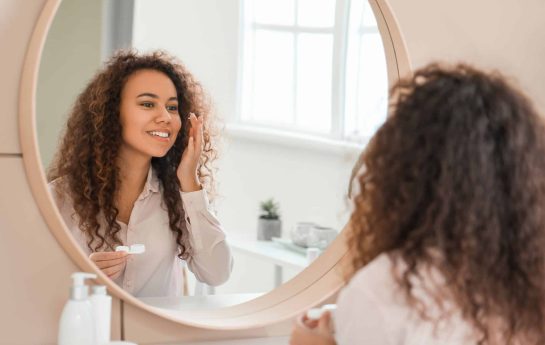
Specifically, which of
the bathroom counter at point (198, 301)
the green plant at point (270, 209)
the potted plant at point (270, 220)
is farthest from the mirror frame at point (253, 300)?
the green plant at point (270, 209)

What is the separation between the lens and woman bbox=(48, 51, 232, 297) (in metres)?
1.21

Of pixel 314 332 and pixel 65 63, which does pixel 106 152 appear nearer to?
pixel 65 63

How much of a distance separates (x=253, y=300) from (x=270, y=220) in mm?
492

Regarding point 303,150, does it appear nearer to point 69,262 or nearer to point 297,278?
point 297,278

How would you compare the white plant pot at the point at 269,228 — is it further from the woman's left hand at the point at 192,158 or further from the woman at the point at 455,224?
the woman at the point at 455,224

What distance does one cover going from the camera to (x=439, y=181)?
0.86m

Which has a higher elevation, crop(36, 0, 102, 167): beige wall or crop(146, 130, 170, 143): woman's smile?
crop(36, 0, 102, 167): beige wall

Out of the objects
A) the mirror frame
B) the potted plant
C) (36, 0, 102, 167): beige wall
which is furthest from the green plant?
(36, 0, 102, 167): beige wall

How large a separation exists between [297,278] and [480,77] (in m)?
0.61

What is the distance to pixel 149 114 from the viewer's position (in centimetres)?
129

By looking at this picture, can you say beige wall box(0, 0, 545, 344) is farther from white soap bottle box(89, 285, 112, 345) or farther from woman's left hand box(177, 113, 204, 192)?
woman's left hand box(177, 113, 204, 192)

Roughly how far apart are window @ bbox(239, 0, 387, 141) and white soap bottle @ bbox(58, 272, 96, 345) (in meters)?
0.55

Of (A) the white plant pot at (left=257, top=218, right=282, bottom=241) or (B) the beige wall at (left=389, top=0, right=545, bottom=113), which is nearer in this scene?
(B) the beige wall at (left=389, top=0, right=545, bottom=113)

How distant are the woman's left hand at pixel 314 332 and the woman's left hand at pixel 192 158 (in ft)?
1.39
